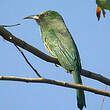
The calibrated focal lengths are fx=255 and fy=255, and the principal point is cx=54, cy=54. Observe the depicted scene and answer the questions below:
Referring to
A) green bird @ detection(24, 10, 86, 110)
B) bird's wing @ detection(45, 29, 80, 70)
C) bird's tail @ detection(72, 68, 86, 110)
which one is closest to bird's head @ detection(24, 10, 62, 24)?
green bird @ detection(24, 10, 86, 110)

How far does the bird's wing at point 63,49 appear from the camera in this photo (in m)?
4.07

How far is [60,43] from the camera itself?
4590 millimetres

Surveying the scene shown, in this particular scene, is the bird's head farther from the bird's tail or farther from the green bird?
the bird's tail

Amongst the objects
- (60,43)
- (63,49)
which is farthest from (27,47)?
(60,43)

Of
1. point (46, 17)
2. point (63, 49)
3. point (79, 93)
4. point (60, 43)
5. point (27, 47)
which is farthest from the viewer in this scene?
point (46, 17)

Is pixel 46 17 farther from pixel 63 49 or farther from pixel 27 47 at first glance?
pixel 27 47

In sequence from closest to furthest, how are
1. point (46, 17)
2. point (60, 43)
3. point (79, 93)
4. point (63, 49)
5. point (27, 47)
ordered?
point (27, 47) < point (79, 93) < point (63, 49) < point (60, 43) < point (46, 17)

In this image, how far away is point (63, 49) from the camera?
4422 mm

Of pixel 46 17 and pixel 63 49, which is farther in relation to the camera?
pixel 46 17

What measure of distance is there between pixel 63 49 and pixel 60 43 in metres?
0.21

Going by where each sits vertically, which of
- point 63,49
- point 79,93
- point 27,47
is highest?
point 27,47

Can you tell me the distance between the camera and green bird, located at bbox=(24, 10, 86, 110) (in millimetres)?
3796

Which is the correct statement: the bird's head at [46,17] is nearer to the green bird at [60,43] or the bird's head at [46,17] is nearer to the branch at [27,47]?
the green bird at [60,43]

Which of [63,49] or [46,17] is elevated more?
[46,17]
